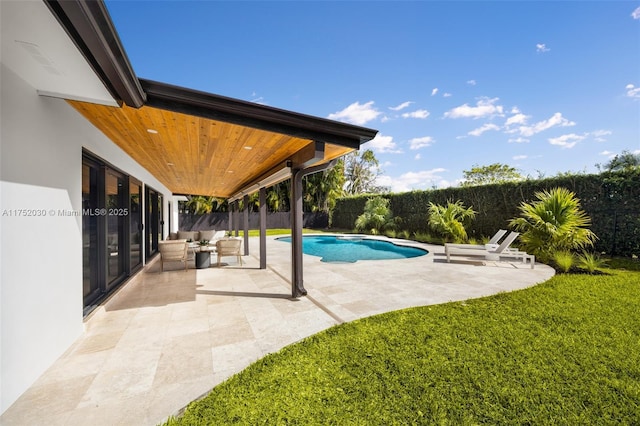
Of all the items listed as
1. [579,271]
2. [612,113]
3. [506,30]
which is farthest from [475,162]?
[579,271]

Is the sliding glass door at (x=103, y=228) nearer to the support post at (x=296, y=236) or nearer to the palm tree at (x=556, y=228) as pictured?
Result: the support post at (x=296, y=236)

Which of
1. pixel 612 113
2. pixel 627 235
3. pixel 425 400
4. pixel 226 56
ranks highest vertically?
pixel 226 56

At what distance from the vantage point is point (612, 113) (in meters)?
14.1

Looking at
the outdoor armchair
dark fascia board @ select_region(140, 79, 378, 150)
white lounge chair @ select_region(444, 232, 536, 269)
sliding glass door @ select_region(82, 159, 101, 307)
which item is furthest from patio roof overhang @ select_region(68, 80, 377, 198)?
white lounge chair @ select_region(444, 232, 536, 269)

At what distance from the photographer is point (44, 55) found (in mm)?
2051

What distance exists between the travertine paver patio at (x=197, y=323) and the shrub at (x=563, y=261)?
0.32m

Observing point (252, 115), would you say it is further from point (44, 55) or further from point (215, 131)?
point (44, 55)

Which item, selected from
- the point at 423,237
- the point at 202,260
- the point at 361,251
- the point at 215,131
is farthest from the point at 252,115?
the point at 423,237

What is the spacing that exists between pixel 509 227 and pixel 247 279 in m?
10.7

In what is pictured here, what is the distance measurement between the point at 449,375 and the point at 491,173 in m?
37.8

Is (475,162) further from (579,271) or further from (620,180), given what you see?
(579,271)

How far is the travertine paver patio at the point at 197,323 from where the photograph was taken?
237cm

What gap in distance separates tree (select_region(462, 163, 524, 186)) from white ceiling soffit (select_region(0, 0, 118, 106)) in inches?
1397

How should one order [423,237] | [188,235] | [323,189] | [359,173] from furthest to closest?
[359,173] < [323,189] < [423,237] < [188,235]
